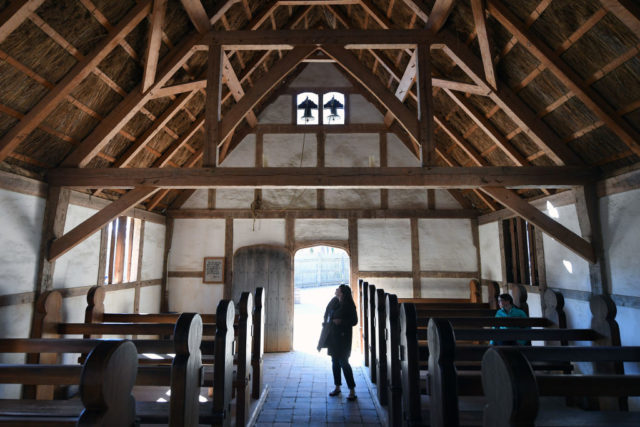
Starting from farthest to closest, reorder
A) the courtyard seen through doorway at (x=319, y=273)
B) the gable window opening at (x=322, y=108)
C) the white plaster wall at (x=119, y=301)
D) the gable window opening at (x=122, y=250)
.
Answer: the courtyard seen through doorway at (x=319, y=273) < the gable window opening at (x=322, y=108) < the gable window opening at (x=122, y=250) < the white plaster wall at (x=119, y=301)

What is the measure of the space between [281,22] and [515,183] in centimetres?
570

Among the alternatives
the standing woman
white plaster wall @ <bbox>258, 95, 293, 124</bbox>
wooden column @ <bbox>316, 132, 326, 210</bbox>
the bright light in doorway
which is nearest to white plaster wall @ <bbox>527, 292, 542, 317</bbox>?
the bright light in doorway

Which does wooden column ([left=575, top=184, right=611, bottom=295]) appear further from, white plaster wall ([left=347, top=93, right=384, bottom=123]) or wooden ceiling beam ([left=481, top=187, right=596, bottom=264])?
white plaster wall ([left=347, top=93, right=384, bottom=123])

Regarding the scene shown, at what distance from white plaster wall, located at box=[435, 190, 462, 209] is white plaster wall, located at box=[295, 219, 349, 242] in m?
2.34

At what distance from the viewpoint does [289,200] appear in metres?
9.04

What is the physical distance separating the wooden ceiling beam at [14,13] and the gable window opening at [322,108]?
6101mm

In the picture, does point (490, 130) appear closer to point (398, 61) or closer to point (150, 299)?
point (398, 61)

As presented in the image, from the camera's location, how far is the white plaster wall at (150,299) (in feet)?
26.2

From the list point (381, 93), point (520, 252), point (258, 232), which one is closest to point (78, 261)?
point (258, 232)

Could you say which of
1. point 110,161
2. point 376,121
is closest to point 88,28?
point 110,161

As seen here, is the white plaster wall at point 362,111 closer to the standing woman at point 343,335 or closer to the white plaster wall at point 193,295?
the standing woman at point 343,335

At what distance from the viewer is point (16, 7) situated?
3455 millimetres

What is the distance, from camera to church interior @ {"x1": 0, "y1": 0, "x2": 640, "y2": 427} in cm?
272

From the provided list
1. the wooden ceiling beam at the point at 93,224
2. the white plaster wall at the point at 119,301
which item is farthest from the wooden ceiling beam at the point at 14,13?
the white plaster wall at the point at 119,301
